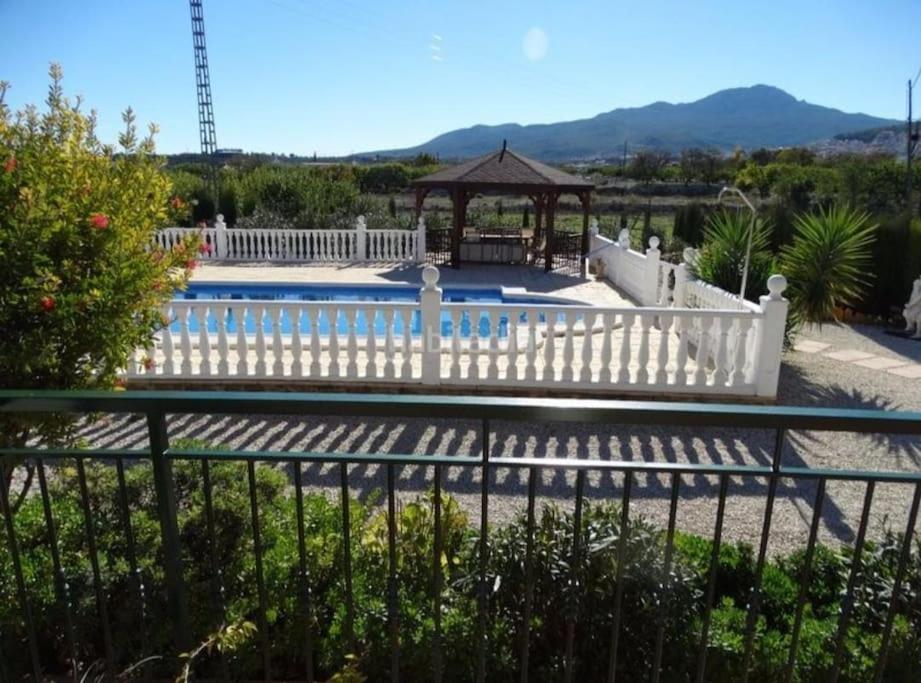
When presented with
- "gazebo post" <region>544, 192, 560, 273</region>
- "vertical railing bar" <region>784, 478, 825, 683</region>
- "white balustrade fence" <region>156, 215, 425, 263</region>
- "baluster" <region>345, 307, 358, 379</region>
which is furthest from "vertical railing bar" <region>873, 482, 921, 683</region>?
"white balustrade fence" <region>156, 215, 425, 263</region>

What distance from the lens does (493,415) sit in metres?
1.44

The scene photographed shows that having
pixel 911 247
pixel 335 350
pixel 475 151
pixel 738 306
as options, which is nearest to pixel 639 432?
pixel 738 306

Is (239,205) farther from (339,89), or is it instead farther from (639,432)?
(639,432)

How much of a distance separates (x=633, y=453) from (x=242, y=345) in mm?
3937

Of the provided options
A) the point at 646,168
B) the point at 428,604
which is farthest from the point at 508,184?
the point at 646,168

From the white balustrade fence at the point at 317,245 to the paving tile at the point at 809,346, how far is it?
9.41 meters

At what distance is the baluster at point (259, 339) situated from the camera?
6.23 m

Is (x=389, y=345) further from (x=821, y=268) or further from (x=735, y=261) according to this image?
(x=821, y=268)

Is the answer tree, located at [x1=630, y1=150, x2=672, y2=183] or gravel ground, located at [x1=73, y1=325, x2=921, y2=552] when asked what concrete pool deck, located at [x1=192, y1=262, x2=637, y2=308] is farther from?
tree, located at [x1=630, y1=150, x2=672, y2=183]

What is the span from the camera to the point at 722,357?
614 cm

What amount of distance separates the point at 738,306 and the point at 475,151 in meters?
148

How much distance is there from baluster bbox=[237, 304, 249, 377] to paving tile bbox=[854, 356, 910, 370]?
7120mm

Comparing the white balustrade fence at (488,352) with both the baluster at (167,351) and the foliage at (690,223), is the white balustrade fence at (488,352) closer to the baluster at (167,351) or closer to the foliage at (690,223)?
the baluster at (167,351)

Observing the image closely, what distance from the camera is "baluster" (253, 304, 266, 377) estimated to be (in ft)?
20.5
